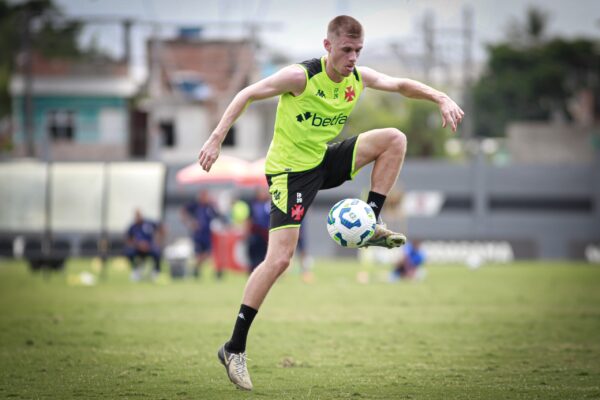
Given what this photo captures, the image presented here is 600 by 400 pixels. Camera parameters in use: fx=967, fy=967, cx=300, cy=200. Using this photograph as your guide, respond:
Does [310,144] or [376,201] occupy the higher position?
[310,144]

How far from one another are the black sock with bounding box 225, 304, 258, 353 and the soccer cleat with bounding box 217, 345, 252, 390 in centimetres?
5

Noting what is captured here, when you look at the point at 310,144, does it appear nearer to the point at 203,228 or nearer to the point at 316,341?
the point at 316,341

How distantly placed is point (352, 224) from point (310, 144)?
692 mm

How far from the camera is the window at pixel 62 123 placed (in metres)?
49.2

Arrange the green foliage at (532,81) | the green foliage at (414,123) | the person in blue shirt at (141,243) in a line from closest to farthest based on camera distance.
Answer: the person in blue shirt at (141,243), the green foliage at (414,123), the green foliage at (532,81)

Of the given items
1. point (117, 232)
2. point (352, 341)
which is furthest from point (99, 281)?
point (352, 341)

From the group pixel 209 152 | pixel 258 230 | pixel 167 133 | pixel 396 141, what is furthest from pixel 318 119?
pixel 167 133

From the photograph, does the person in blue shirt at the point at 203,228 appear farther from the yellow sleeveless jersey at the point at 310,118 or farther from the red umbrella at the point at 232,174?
the yellow sleeveless jersey at the point at 310,118

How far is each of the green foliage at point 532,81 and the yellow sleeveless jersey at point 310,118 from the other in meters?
49.8

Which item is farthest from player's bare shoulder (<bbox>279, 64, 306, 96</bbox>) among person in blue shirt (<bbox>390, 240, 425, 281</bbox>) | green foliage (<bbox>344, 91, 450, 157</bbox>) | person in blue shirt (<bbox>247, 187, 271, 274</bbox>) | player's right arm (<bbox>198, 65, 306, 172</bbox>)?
green foliage (<bbox>344, 91, 450, 157</bbox>)

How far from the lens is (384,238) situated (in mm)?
7609

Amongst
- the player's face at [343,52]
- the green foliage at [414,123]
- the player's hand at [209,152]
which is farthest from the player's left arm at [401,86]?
the green foliage at [414,123]

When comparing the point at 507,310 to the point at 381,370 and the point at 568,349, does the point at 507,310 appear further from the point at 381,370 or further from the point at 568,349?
the point at 381,370

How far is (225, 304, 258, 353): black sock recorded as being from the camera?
23.7ft
